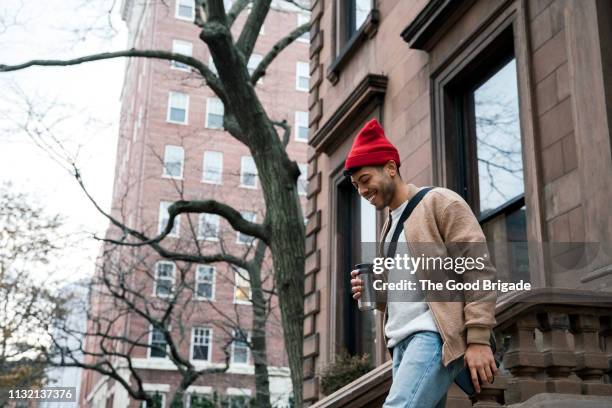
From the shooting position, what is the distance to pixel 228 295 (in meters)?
38.4

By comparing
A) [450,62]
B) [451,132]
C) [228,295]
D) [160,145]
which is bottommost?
[451,132]

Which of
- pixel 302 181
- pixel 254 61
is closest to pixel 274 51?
pixel 302 181

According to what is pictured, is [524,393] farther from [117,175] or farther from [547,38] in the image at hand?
[117,175]

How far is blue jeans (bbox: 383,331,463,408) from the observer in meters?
2.95

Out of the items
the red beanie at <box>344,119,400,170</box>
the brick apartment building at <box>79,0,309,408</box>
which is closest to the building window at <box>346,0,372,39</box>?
the red beanie at <box>344,119,400,170</box>

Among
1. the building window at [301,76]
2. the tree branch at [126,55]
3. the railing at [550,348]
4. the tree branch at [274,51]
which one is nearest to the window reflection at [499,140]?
the railing at [550,348]

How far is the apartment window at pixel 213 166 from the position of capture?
1646 inches

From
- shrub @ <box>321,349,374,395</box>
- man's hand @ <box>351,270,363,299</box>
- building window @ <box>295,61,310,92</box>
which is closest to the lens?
man's hand @ <box>351,270,363,299</box>

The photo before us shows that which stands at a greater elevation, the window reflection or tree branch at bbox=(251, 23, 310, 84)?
tree branch at bbox=(251, 23, 310, 84)

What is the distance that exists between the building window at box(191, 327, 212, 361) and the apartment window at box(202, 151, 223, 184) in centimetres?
889

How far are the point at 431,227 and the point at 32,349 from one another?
24188 mm

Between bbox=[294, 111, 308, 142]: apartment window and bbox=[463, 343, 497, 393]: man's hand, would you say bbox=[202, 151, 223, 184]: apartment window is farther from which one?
bbox=[463, 343, 497, 393]: man's hand

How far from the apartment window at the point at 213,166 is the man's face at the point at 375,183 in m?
38.5

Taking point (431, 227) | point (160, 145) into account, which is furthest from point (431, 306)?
point (160, 145)
